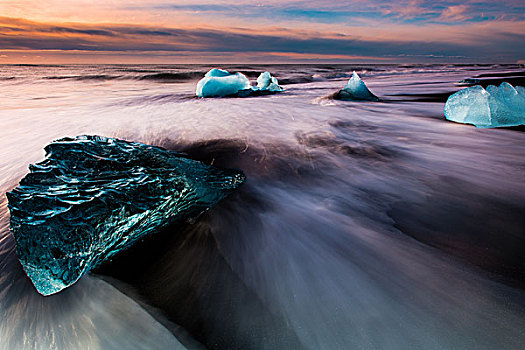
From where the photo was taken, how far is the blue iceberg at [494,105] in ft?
11.8

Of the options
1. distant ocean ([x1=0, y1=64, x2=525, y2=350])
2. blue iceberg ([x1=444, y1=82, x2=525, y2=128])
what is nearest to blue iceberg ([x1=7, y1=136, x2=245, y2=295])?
distant ocean ([x1=0, y1=64, x2=525, y2=350])

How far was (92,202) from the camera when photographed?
113cm

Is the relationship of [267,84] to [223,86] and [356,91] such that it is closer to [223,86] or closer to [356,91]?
[223,86]

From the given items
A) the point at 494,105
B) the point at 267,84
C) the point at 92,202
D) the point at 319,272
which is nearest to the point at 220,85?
the point at 267,84

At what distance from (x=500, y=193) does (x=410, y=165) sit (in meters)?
0.68

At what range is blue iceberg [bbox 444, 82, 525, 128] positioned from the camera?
3592 millimetres

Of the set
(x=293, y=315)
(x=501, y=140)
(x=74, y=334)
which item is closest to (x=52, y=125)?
(x=74, y=334)

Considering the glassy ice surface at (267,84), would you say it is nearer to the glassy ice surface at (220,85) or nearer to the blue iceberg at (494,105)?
the glassy ice surface at (220,85)

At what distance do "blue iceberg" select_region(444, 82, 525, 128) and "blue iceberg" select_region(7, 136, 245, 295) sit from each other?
13.0ft

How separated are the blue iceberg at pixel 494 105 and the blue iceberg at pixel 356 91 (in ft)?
9.38

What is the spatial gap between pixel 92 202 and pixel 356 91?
652 centimetres

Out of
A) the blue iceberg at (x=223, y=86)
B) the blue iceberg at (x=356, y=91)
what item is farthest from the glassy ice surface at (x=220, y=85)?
the blue iceberg at (x=356, y=91)

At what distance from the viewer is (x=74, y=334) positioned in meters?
0.91

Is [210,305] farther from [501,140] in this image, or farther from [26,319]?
[501,140]
